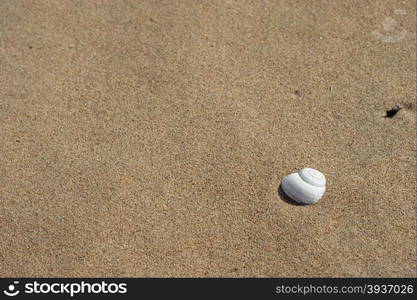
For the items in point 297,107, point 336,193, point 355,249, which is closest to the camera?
point 355,249

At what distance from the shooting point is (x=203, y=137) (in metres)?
5.20

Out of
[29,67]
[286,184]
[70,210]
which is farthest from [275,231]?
[29,67]

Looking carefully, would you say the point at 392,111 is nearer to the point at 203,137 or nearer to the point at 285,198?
the point at 285,198

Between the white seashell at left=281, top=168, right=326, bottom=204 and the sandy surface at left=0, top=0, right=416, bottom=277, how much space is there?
0.12 m

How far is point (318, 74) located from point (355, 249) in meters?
2.12

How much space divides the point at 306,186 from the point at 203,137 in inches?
46.9

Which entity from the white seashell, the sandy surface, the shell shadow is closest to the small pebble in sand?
the sandy surface

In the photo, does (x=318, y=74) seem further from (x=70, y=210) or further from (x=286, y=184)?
(x=70, y=210)

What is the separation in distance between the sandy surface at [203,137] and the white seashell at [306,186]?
0.12 m

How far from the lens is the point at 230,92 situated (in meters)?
5.56

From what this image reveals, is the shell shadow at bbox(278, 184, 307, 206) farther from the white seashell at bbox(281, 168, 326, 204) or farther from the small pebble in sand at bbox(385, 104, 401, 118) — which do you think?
the small pebble in sand at bbox(385, 104, 401, 118)

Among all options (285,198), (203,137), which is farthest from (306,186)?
(203,137)

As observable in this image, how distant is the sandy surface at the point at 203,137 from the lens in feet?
14.8

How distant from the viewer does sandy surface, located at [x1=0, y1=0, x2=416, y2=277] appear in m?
4.52
